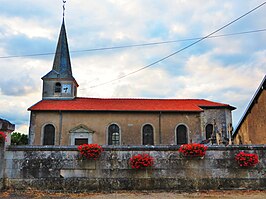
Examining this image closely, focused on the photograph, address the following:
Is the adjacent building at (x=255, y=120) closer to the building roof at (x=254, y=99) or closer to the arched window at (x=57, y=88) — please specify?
the building roof at (x=254, y=99)

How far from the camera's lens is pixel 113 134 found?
23125mm

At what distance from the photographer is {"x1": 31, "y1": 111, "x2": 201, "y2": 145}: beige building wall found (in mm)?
22734

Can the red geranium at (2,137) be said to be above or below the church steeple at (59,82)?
below

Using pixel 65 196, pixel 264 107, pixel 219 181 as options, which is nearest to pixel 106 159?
pixel 65 196

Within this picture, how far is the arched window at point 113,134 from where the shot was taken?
23.0 metres

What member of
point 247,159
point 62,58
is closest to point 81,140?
point 62,58

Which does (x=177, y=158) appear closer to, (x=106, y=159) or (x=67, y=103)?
(x=106, y=159)

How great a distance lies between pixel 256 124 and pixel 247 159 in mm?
8509

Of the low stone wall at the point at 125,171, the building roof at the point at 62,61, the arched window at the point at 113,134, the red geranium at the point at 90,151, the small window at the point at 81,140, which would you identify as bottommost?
the low stone wall at the point at 125,171

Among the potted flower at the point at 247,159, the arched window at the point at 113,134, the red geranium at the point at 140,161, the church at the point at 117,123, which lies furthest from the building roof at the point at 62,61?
the potted flower at the point at 247,159

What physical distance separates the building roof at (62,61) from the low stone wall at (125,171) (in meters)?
20.9

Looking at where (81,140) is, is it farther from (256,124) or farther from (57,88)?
(256,124)

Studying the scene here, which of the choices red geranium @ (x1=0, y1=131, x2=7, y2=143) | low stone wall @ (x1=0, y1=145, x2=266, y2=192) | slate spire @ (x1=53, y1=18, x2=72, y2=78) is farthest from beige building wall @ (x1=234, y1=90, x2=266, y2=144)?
slate spire @ (x1=53, y1=18, x2=72, y2=78)

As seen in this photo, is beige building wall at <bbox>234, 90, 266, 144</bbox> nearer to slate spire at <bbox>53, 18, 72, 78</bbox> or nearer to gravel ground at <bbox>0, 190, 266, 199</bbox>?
gravel ground at <bbox>0, 190, 266, 199</bbox>
